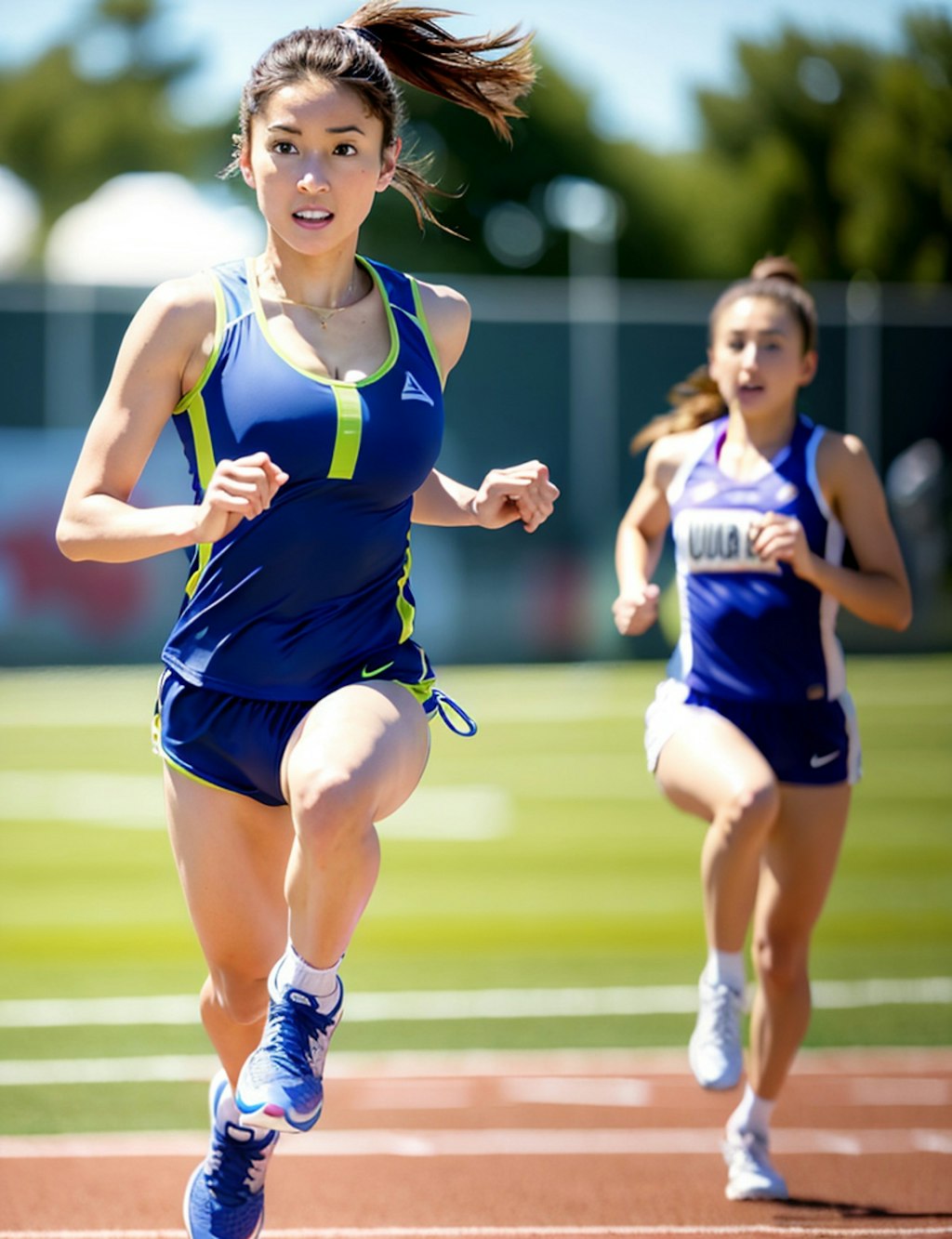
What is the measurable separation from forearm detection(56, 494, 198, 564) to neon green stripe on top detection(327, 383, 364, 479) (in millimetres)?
309

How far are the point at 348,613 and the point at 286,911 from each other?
2.12 feet

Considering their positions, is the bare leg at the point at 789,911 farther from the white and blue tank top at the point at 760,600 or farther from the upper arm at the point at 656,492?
the upper arm at the point at 656,492

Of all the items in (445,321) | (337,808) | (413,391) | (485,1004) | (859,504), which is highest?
(445,321)

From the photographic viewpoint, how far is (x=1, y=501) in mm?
22016

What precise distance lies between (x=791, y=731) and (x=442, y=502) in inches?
57.0

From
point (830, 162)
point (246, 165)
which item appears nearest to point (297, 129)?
point (246, 165)

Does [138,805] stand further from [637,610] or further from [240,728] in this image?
[240,728]

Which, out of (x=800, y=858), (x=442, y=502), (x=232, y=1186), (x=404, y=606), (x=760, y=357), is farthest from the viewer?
(x=760, y=357)

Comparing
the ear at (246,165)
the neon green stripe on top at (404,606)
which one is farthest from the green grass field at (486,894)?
the ear at (246,165)

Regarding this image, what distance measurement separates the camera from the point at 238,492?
3.37 meters

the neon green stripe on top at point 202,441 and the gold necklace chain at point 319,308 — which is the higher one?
the gold necklace chain at point 319,308

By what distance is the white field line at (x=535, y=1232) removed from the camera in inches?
186

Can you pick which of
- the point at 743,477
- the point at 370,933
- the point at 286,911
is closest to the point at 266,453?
the point at 286,911

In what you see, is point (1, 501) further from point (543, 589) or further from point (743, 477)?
point (743, 477)
